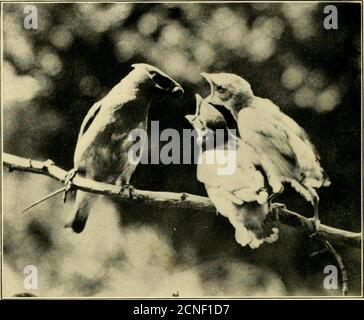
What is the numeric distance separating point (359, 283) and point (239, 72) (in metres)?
0.69

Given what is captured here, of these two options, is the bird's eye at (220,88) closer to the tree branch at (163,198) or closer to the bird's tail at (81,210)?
the tree branch at (163,198)

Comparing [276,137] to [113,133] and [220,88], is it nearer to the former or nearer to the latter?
[220,88]

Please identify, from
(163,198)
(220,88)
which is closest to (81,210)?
(163,198)

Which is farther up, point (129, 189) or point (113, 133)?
point (113, 133)

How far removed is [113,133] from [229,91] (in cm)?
35

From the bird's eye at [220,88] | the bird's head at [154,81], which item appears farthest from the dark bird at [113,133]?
the bird's eye at [220,88]

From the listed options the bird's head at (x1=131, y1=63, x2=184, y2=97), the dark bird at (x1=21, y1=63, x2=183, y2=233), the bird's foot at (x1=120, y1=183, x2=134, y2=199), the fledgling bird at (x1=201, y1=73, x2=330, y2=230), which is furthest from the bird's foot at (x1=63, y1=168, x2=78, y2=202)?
the fledgling bird at (x1=201, y1=73, x2=330, y2=230)

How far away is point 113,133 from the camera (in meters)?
1.61

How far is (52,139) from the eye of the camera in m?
1.61

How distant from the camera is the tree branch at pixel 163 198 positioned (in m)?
1.61

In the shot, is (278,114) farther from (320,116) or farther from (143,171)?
(143,171)

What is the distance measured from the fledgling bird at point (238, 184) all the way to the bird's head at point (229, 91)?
3.1 inches

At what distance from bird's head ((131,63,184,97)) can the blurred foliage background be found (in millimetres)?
18

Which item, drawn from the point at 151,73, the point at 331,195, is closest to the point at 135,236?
the point at 151,73
